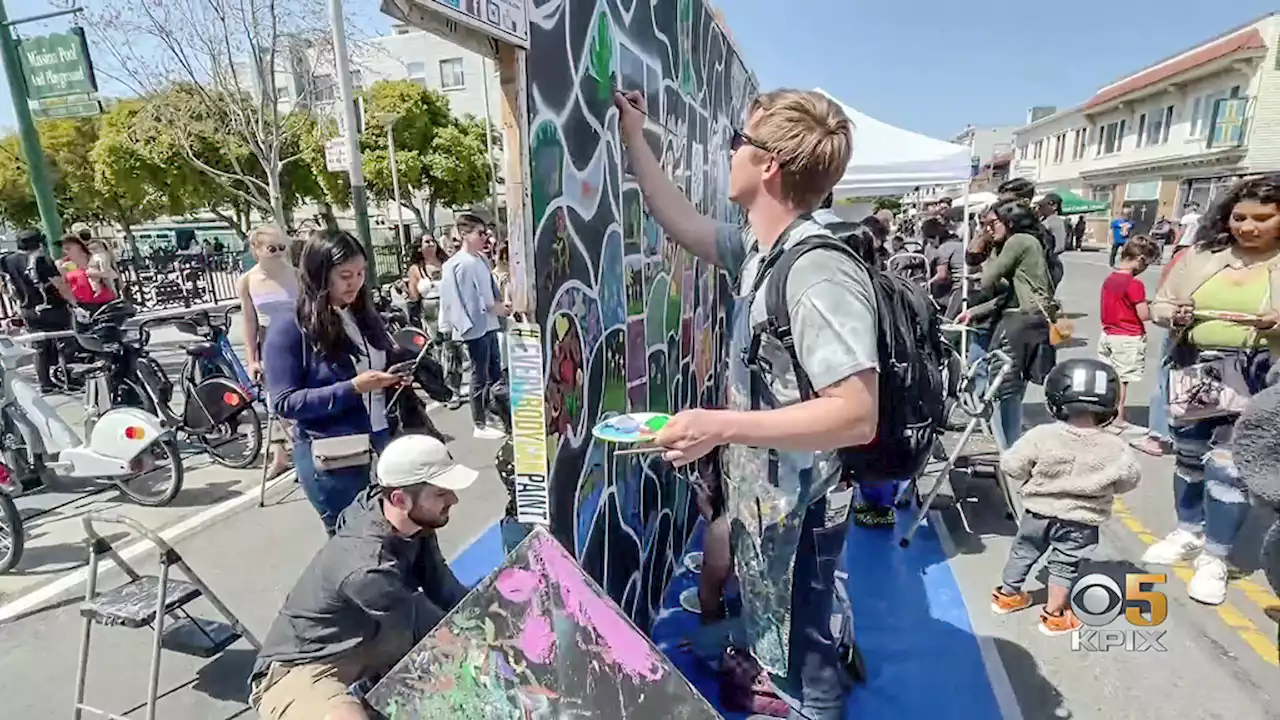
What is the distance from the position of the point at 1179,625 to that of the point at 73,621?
17.8ft

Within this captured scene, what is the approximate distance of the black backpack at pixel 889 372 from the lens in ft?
5.25

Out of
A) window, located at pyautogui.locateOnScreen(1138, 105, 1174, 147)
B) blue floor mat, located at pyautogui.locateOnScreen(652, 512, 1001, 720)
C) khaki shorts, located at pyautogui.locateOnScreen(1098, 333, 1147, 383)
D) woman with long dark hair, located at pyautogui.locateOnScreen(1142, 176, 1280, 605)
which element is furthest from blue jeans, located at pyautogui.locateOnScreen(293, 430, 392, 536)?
window, located at pyautogui.locateOnScreen(1138, 105, 1174, 147)

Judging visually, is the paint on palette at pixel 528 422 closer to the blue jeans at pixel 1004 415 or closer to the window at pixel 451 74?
the blue jeans at pixel 1004 415

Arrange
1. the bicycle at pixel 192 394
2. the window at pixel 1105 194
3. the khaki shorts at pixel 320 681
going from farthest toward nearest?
1. the window at pixel 1105 194
2. the bicycle at pixel 192 394
3. the khaki shorts at pixel 320 681

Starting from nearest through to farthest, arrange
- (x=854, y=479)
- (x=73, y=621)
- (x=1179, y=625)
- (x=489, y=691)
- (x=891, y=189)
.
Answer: (x=489, y=691)
(x=854, y=479)
(x=1179, y=625)
(x=73, y=621)
(x=891, y=189)

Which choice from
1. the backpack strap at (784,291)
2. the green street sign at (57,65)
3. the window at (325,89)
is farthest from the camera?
the window at (325,89)

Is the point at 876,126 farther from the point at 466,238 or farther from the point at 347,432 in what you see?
the point at 347,432

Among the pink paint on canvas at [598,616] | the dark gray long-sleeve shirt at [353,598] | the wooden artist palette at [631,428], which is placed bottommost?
the dark gray long-sleeve shirt at [353,598]

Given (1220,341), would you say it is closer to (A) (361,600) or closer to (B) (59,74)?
(A) (361,600)

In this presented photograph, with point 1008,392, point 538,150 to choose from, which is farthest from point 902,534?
point 538,150

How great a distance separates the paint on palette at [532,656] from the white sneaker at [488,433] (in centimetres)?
469

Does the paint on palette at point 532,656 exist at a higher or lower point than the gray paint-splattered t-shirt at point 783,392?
lower

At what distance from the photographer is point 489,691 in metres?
1.81

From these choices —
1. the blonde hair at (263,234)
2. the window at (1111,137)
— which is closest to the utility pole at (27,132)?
the blonde hair at (263,234)
